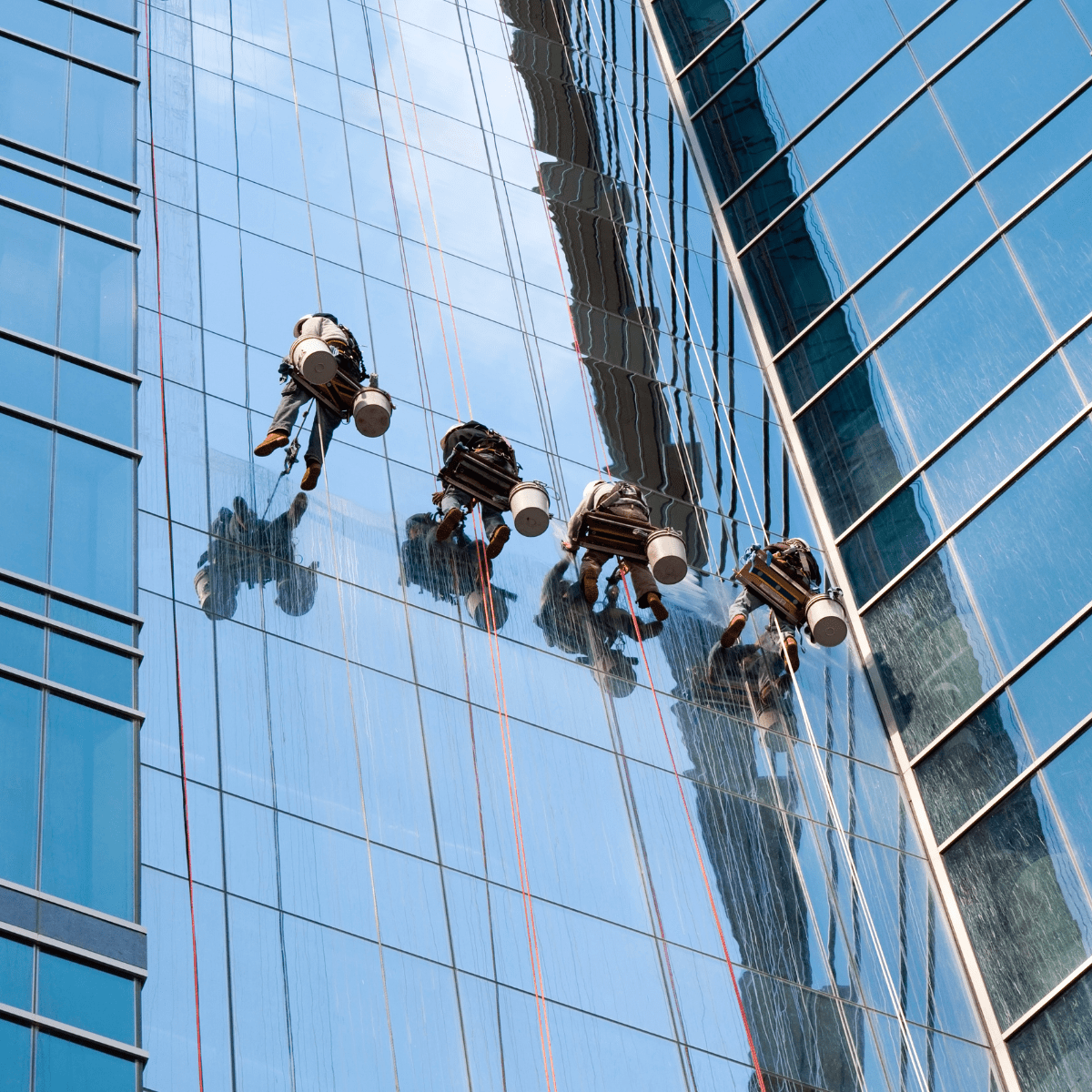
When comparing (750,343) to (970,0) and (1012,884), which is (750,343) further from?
Answer: (1012,884)

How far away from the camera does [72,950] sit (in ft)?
38.8

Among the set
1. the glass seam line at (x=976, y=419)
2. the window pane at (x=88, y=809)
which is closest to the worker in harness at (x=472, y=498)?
the window pane at (x=88, y=809)

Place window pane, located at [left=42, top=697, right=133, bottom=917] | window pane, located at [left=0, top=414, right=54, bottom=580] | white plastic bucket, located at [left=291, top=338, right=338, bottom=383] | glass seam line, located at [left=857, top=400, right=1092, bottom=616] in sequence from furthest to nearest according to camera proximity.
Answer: glass seam line, located at [left=857, top=400, right=1092, bottom=616], white plastic bucket, located at [left=291, top=338, right=338, bottom=383], window pane, located at [left=0, top=414, right=54, bottom=580], window pane, located at [left=42, top=697, right=133, bottom=917]

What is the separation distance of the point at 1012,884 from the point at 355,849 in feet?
22.1

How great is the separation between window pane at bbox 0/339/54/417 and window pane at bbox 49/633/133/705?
104 inches

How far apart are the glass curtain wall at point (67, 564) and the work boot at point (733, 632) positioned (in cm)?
622

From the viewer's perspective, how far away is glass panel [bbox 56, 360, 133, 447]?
1571cm

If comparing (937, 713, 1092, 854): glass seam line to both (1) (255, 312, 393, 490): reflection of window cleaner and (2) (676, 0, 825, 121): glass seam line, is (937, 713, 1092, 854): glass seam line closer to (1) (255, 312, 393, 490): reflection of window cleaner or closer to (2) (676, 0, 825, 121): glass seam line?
(1) (255, 312, 393, 490): reflection of window cleaner

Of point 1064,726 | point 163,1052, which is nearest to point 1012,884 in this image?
point 1064,726

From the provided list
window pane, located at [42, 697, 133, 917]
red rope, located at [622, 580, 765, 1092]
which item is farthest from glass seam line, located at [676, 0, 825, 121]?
window pane, located at [42, 697, 133, 917]

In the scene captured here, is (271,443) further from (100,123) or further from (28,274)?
(100,123)

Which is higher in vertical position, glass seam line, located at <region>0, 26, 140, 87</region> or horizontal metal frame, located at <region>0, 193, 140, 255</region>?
glass seam line, located at <region>0, 26, 140, 87</region>

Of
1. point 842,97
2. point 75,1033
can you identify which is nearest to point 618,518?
point 75,1033

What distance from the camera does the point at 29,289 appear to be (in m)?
16.7
